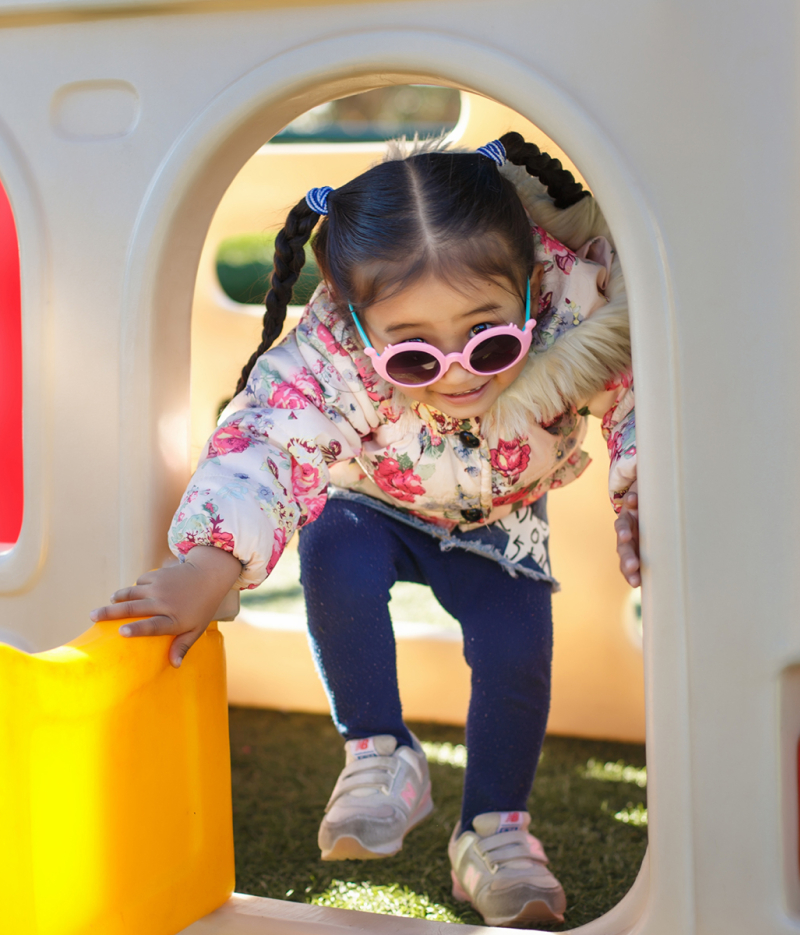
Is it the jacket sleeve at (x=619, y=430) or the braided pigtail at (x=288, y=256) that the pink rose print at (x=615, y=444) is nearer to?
the jacket sleeve at (x=619, y=430)

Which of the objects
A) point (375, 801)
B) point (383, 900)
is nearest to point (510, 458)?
point (375, 801)

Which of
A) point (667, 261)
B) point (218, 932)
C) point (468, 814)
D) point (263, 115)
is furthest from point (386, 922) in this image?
point (263, 115)

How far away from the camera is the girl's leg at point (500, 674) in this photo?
123 cm

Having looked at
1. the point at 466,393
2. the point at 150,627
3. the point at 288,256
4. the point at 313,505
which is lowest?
the point at 150,627

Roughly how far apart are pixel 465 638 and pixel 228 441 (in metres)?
0.44

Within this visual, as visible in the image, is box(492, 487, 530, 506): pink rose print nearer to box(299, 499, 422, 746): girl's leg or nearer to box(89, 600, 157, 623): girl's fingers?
box(299, 499, 422, 746): girl's leg

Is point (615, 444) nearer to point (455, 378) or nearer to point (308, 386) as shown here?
point (455, 378)

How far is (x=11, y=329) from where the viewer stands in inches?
45.4

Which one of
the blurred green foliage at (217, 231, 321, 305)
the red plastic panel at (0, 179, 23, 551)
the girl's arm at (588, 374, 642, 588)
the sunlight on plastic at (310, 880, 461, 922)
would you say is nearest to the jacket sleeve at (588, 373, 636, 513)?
the girl's arm at (588, 374, 642, 588)

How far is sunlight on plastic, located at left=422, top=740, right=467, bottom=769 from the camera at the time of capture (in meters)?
1.63

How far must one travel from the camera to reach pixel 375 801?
3.75ft

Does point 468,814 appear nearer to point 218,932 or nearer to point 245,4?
point 218,932

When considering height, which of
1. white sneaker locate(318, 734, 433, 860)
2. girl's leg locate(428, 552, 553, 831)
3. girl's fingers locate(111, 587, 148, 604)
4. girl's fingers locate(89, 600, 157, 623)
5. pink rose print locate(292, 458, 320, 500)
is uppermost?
pink rose print locate(292, 458, 320, 500)

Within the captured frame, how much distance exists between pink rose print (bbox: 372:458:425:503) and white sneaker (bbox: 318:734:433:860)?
0.98ft
